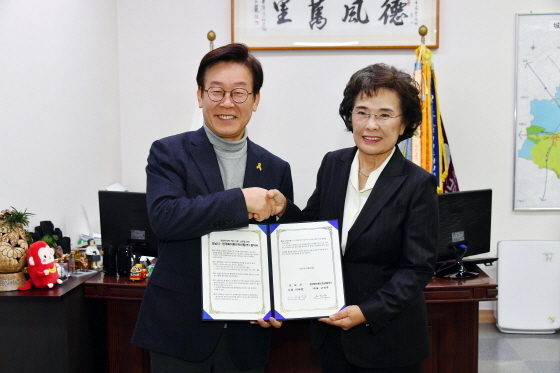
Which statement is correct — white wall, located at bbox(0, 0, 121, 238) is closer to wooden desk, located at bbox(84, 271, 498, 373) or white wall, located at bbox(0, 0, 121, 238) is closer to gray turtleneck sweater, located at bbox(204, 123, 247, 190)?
wooden desk, located at bbox(84, 271, 498, 373)

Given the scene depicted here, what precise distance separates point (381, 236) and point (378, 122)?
1.08 feet

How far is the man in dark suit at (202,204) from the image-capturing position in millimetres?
1403

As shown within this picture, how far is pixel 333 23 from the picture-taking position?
3852 millimetres

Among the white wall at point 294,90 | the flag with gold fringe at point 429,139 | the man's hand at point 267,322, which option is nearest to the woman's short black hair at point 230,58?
the man's hand at point 267,322

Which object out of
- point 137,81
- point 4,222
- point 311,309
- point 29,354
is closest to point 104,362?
point 29,354

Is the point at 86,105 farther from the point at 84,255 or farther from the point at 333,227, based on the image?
the point at 333,227

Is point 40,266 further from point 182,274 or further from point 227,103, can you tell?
point 227,103

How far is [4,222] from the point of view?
2.19 metres

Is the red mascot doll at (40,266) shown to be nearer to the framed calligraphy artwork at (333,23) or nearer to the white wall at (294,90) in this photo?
the white wall at (294,90)

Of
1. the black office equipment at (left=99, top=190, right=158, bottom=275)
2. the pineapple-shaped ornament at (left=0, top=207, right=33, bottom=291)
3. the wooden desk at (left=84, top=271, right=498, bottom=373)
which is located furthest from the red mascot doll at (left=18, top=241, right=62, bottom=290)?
the black office equipment at (left=99, top=190, right=158, bottom=275)

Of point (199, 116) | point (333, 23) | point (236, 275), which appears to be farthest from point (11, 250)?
point (333, 23)

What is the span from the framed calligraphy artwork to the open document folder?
104 inches

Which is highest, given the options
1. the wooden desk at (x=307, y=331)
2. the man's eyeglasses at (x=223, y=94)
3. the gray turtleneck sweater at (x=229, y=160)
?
the man's eyeglasses at (x=223, y=94)

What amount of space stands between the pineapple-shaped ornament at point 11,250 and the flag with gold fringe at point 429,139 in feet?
7.35
